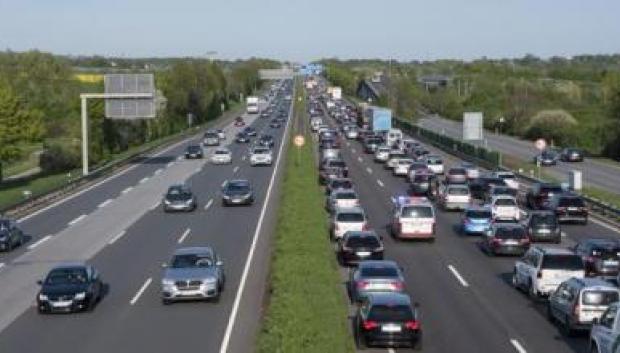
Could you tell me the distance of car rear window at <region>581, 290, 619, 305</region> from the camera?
2167 centimetres

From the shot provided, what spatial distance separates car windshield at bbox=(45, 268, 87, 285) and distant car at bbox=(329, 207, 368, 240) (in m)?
12.4

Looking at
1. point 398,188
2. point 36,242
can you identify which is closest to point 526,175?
point 398,188

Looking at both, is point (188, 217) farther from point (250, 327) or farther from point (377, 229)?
point (250, 327)

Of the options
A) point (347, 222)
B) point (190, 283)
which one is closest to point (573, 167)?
point (347, 222)

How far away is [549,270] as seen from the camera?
26.6 metres

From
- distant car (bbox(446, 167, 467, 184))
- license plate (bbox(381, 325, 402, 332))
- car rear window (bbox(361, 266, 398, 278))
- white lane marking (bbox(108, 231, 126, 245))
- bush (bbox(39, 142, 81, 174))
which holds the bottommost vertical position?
bush (bbox(39, 142, 81, 174))

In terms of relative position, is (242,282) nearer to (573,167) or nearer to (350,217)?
(350,217)

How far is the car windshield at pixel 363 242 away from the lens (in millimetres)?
32188

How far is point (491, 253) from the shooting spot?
116 feet

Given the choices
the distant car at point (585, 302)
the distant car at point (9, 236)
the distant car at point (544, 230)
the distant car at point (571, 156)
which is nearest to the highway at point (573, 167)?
the distant car at point (571, 156)

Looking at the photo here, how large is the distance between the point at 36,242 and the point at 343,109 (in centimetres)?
13839

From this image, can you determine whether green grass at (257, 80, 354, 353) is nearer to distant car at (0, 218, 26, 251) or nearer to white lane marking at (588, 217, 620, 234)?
distant car at (0, 218, 26, 251)

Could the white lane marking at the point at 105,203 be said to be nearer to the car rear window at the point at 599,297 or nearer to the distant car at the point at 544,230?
the distant car at the point at 544,230

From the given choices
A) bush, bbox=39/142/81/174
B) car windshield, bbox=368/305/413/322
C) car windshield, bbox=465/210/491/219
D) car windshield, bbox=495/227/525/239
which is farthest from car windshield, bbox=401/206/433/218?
bush, bbox=39/142/81/174
